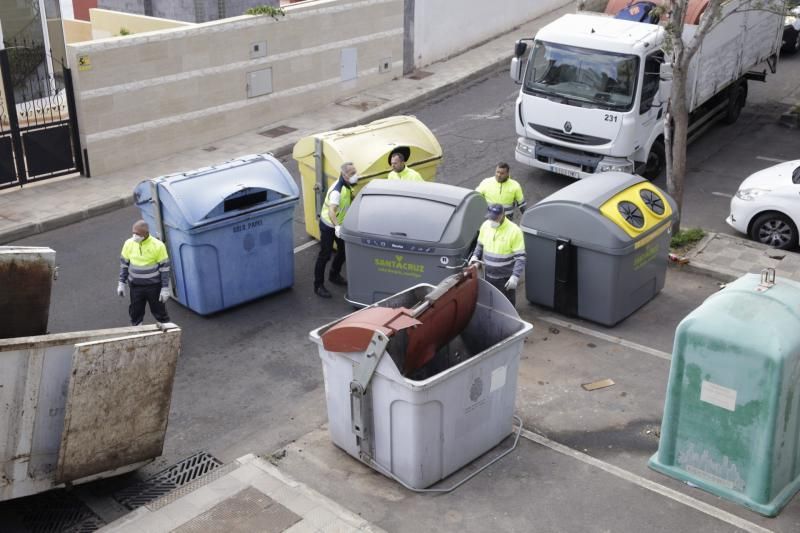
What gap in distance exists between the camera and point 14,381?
6.71 meters

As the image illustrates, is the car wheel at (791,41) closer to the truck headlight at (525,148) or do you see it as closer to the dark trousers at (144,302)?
the truck headlight at (525,148)

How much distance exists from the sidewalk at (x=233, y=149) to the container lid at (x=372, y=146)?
12.4 ft

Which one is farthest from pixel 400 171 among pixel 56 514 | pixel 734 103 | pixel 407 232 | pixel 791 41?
pixel 791 41

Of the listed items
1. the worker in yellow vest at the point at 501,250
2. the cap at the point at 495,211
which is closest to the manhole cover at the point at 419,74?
the worker in yellow vest at the point at 501,250

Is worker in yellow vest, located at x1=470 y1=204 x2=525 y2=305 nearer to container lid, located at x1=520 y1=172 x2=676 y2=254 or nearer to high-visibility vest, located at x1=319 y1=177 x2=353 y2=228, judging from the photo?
container lid, located at x1=520 y1=172 x2=676 y2=254

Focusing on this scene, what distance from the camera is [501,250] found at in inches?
383

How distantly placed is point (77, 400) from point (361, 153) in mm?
5646

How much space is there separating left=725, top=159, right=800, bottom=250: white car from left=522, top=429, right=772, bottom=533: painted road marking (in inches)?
235

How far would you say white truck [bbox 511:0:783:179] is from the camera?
44.8ft

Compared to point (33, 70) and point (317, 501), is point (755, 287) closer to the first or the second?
point (317, 501)

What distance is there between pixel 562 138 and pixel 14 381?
9.48m

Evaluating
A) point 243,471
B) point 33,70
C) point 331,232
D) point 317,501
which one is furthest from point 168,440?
point 33,70

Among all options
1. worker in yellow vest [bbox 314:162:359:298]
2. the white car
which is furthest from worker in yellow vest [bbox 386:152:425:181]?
the white car

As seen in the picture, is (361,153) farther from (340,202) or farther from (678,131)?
(678,131)
